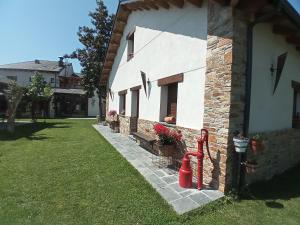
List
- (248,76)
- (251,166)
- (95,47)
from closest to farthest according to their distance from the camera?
(251,166), (248,76), (95,47)

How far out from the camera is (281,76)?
642 cm

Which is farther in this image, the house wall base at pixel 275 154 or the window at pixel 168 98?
the window at pixel 168 98

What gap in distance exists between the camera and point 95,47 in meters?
25.8

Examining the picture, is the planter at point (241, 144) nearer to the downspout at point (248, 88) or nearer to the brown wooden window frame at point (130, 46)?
the downspout at point (248, 88)

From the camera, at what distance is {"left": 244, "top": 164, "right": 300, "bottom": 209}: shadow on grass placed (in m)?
4.73

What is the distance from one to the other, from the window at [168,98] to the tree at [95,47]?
1821 centimetres

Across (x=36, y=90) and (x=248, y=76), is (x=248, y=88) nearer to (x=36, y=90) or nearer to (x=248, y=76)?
(x=248, y=76)

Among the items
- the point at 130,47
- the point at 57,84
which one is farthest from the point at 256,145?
the point at 57,84

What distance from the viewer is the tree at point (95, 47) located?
25.4 m

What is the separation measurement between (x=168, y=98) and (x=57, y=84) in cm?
3581

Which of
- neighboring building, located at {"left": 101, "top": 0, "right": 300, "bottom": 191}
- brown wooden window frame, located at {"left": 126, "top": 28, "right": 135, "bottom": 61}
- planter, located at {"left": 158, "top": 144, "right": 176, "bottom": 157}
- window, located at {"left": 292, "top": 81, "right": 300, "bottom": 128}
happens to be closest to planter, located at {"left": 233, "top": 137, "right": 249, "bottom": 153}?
neighboring building, located at {"left": 101, "top": 0, "right": 300, "bottom": 191}

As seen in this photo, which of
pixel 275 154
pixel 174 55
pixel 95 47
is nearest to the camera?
pixel 275 154

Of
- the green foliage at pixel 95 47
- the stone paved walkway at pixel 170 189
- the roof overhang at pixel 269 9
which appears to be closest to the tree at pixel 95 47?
the green foliage at pixel 95 47

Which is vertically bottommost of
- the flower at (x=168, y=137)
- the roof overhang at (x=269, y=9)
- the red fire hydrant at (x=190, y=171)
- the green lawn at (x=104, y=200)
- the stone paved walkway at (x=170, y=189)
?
the green lawn at (x=104, y=200)
